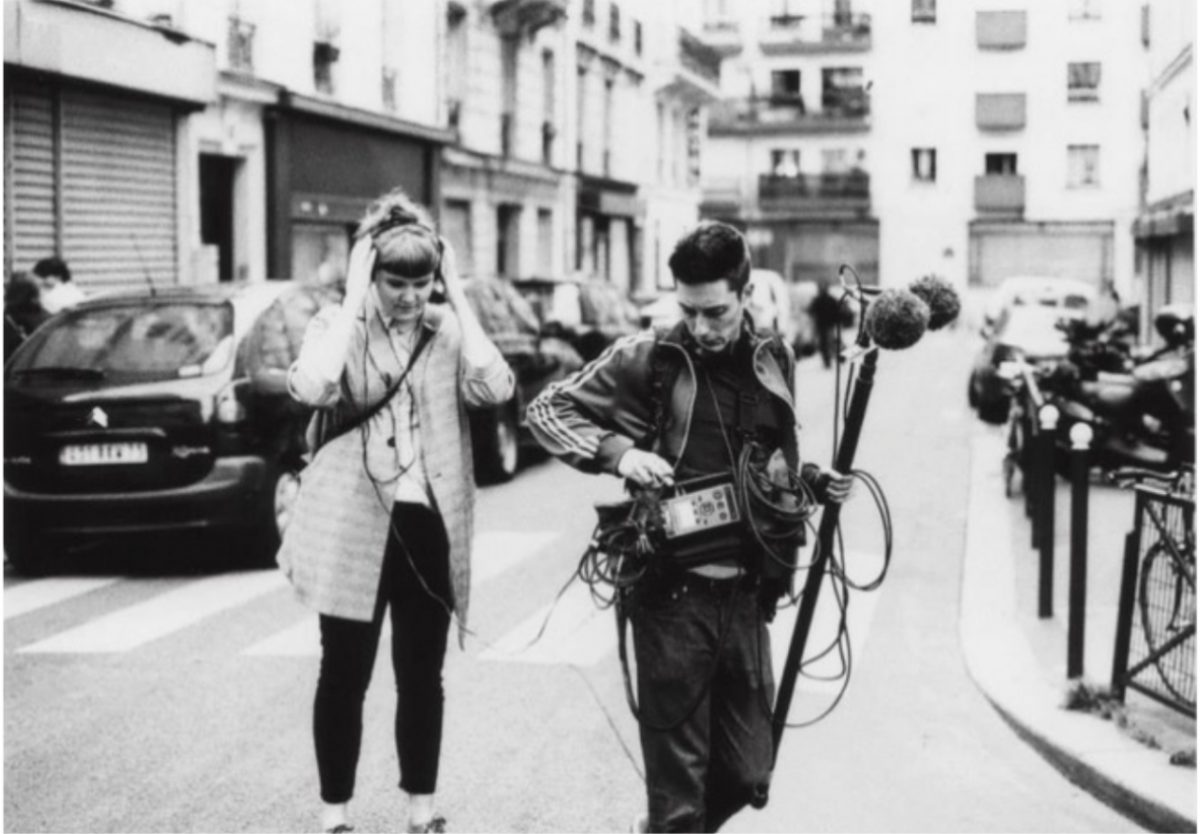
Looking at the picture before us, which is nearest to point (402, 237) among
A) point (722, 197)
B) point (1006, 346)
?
point (722, 197)

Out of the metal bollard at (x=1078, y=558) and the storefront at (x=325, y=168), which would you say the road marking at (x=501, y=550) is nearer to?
the metal bollard at (x=1078, y=558)

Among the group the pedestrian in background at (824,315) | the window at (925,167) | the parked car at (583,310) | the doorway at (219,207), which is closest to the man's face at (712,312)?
the window at (925,167)

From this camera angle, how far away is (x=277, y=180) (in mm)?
20547

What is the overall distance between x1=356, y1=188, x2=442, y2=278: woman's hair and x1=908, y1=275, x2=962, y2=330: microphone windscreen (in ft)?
3.95

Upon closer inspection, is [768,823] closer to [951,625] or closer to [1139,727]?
[1139,727]

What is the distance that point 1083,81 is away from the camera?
10.6m

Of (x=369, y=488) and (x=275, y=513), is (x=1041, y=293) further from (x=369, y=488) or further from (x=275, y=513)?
(x=369, y=488)

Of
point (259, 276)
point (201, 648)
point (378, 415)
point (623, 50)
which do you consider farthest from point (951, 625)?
point (259, 276)

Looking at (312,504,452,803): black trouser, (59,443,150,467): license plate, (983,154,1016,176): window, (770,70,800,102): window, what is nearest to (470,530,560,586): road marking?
(59,443,150,467): license plate

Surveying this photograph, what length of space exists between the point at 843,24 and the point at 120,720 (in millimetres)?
4075

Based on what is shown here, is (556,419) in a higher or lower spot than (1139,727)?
higher

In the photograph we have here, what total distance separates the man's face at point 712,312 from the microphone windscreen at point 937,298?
0.45 meters

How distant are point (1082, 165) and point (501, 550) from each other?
15.4 ft

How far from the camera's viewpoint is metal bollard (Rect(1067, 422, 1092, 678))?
7.34 meters
